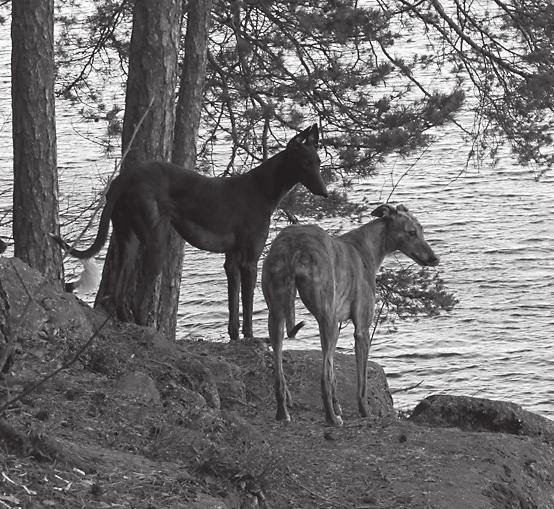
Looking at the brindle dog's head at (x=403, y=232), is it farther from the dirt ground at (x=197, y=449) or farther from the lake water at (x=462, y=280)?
the lake water at (x=462, y=280)

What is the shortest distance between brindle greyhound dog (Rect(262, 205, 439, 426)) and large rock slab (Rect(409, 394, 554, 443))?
84 cm

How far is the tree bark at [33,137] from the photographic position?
10406mm

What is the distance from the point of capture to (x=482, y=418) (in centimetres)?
983

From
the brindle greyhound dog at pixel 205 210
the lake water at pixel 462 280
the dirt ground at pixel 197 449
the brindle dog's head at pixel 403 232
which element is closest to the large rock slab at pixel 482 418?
the dirt ground at pixel 197 449

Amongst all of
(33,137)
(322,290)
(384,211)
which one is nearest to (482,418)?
(384,211)

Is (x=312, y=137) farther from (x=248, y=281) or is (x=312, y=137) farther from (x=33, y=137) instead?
(x=33, y=137)

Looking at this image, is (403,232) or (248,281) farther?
(248,281)

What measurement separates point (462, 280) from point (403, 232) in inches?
477

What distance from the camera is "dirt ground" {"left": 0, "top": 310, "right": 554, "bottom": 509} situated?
5523 mm

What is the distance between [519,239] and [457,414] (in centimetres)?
1413

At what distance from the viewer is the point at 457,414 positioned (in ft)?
32.4

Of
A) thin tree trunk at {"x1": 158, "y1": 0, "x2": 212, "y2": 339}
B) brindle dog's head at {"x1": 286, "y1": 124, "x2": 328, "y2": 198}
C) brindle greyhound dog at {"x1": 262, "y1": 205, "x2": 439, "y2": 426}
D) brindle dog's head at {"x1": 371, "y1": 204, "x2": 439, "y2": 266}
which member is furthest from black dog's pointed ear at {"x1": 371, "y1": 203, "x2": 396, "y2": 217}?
thin tree trunk at {"x1": 158, "y1": 0, "x2": 212, "y2": 339}

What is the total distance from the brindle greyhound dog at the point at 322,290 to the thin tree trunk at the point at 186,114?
3.74 meters

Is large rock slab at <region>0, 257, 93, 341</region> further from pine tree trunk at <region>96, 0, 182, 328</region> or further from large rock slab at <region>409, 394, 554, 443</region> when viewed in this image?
large rock slab at <region>409, 394, 554, 443</region>
